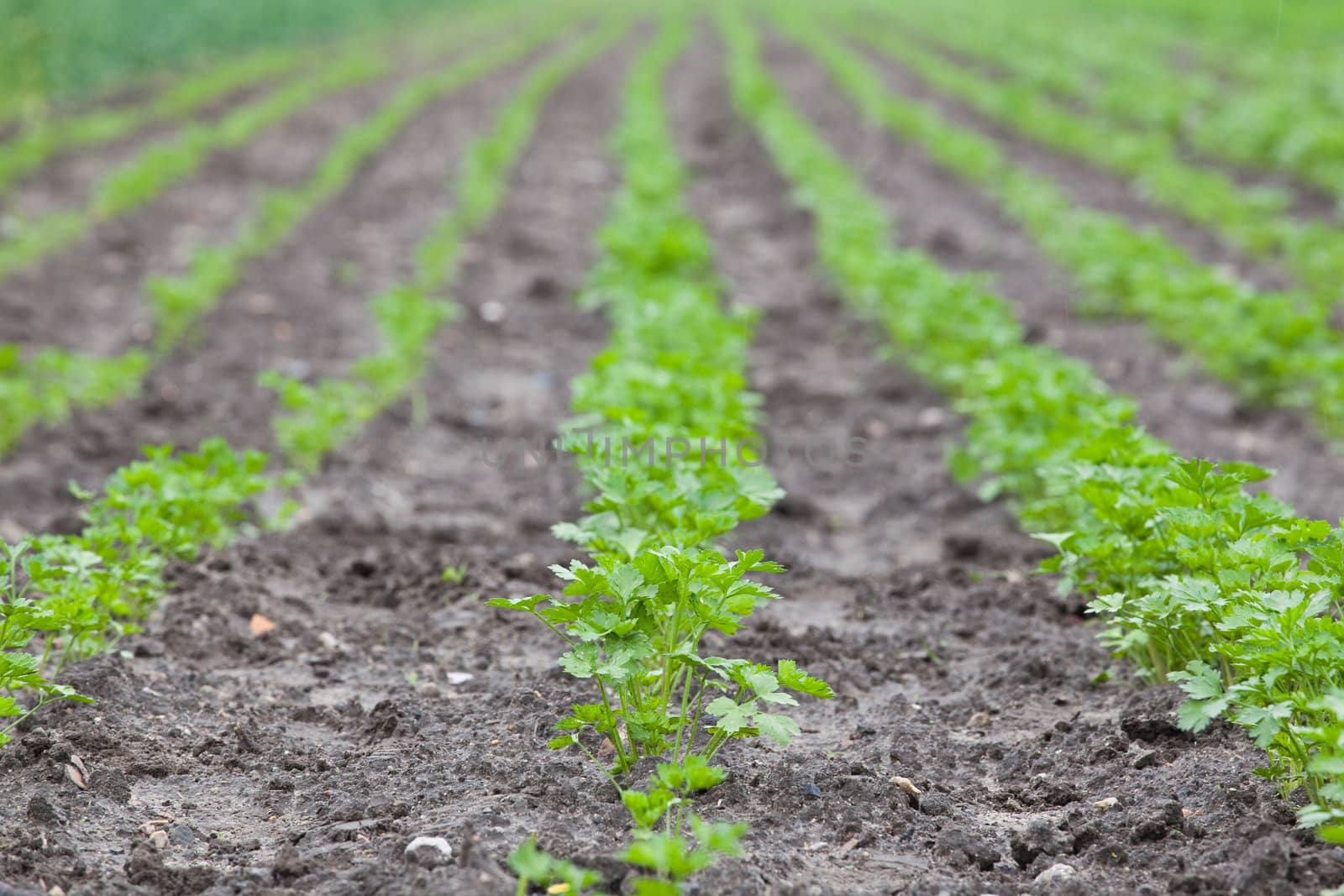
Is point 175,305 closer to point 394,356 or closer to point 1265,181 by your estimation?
point 394,356

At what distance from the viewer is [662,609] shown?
11.0 feet

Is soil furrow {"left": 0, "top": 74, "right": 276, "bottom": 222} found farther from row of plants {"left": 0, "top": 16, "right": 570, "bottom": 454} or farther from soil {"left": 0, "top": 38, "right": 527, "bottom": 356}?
row of plants {"left": 0, "top": 16, "right": 570, "bottom": 454}

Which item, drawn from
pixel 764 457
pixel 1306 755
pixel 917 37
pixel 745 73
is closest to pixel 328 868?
pixel 1306 755

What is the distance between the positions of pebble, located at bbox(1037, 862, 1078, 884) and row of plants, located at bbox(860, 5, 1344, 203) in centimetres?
1066

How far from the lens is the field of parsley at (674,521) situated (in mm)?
3176

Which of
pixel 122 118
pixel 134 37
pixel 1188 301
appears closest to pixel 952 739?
pixel 1188 301

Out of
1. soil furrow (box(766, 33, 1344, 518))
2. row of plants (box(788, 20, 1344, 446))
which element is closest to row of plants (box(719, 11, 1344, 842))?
soil furrow (box(766, 33, 1344, 518))

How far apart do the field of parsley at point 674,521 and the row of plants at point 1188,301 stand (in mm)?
44

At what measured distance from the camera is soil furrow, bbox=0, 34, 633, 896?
3.13 meters

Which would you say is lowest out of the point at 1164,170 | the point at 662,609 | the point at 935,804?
the point at 1164,170

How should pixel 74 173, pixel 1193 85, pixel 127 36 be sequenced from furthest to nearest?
1. pixel 127 36
2. pixel 1193 85
3. pixel 74 173

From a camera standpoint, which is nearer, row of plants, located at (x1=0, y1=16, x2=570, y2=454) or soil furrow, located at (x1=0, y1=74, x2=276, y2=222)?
row of plants, located at (x1=0, y1=16, x2=570, y2=454)

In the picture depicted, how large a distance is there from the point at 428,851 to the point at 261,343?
624 cm

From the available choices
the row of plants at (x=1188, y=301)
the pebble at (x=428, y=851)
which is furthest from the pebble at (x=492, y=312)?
the pebble at (x=428, y=851)
